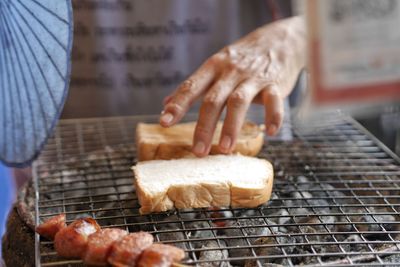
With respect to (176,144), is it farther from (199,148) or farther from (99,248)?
(99,248)

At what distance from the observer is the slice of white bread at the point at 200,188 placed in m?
2.03

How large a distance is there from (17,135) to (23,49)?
0.31m

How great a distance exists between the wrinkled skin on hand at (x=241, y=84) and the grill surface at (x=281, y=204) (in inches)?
11.0

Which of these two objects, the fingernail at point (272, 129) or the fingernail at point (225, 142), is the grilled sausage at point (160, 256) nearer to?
the fingernail at point (225, 142)

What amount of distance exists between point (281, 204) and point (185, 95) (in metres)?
0.59

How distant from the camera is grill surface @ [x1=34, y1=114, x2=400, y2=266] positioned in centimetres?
180

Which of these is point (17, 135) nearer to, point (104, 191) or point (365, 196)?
point (104, 191)

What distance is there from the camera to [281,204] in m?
2.18

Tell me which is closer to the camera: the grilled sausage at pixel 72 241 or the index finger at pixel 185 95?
the grilled sausage at pixel 72 241

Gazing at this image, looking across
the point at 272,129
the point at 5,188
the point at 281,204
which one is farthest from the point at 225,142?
the point at 5,188

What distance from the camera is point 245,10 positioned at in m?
3.38

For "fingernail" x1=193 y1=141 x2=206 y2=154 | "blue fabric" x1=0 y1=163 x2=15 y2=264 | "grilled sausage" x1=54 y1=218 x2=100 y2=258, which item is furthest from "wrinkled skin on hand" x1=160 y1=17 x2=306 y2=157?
"blue fabric" x1=0 y1=163 x2=15 y2=264

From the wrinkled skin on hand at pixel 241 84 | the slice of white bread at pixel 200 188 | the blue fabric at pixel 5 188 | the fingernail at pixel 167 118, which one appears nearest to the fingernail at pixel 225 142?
the wrinkled skin on hand at pixel 241 84

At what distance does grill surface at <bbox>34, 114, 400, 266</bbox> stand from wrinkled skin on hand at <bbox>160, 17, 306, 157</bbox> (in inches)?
11.0
